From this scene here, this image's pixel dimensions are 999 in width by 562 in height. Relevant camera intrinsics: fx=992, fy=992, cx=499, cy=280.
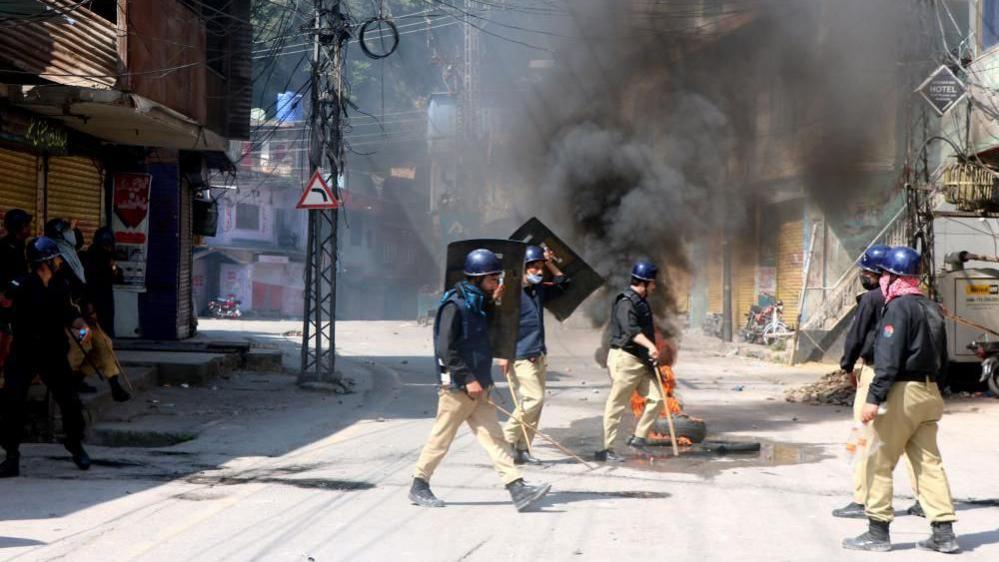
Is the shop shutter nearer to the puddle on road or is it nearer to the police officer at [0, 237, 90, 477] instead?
the puddle on road

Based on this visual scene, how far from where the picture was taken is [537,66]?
19906 mm

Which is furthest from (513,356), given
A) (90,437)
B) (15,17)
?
(15,17)

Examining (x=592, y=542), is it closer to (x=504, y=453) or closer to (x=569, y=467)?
(x=504, y=453)

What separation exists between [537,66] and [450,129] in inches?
1058

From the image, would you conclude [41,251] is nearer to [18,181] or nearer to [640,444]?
[18,181]

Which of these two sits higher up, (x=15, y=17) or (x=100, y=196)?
(x=15, y=17)

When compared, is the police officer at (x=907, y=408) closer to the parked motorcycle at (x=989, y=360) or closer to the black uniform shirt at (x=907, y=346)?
the black uniform shirt at (x=907, y=346)

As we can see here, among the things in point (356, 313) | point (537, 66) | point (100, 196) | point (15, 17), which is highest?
point (537, 66)

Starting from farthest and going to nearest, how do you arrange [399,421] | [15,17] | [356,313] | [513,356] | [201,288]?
1. [356,313]
2. [201,288]
3. [399,421]
4. [15,17]
5. [513,356]

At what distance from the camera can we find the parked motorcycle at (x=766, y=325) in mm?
23547

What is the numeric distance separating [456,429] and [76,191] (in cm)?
924

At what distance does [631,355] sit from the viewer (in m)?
8.22

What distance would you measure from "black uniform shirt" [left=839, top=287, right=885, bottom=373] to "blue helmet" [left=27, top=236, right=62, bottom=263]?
5696 mm

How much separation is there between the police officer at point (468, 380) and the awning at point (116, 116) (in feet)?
19.8
